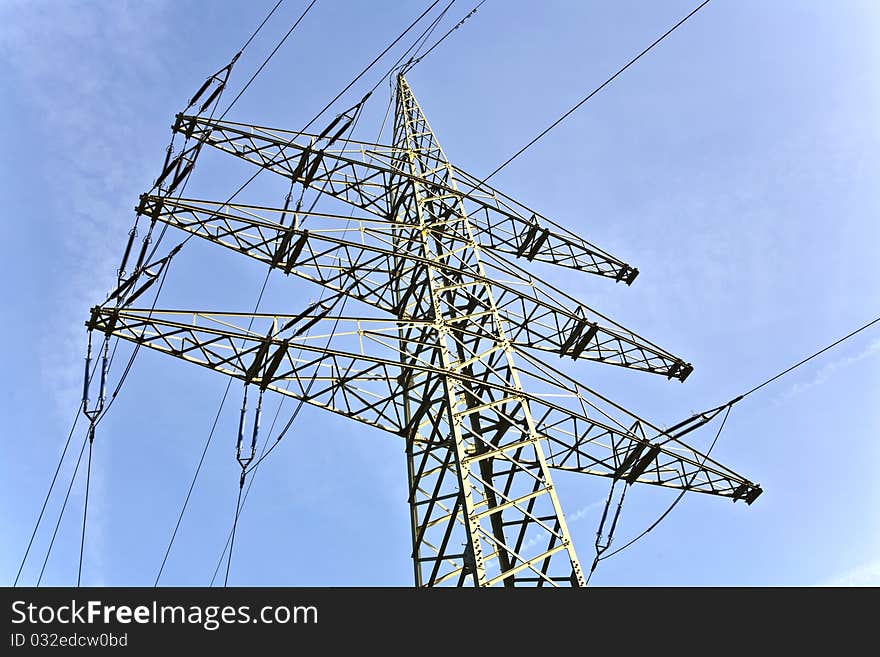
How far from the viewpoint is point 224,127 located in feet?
56.1

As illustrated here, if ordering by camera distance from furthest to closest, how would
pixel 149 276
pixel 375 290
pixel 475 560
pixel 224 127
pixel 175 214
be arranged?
pixel 224 127, pixel 375 290, pixel 175 214, pixel 149 276, pixel 475 560
